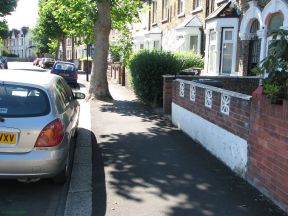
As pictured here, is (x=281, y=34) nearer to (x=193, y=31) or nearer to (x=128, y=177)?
(x=128, y=177)

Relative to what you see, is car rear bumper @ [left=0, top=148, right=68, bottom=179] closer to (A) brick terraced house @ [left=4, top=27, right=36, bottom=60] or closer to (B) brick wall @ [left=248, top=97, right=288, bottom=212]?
(B) brick wall @ [left=248, top=97, right=288, bottom=212]

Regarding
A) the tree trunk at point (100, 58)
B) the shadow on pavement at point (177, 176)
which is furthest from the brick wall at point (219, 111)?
the tree trunk at point (100, 58)

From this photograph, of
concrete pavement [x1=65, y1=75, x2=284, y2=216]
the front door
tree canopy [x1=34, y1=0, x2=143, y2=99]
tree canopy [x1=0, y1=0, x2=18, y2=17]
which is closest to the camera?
concrete pavement [x1=65, y1=75, x2=284, y2=216]

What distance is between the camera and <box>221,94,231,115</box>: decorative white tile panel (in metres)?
6.45

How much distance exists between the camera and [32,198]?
505cm

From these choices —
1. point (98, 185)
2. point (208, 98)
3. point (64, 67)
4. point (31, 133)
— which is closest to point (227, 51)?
point (208, 98)

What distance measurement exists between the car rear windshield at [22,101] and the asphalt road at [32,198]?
100cm

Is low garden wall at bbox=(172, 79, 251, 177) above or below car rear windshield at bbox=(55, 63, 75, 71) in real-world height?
below

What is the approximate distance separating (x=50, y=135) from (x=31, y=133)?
0.23m

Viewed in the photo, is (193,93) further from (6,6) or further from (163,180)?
(6,6)

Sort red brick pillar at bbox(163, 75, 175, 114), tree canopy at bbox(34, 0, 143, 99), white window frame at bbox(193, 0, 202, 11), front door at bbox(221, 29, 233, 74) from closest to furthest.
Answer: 1. red brick pillar at bbox(163, 75, 175, 114)
2. tree canopy at bbox(34, 0, 143, 99)
3. front door at bbox(221, 29, 233, 74)
4. white window frame at bbox(193, 0, 202, 11)

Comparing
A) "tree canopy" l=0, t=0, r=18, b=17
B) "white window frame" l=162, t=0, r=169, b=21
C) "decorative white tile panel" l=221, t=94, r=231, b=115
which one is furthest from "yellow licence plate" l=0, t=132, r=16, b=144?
"tree canopy" l=0, t=0, r=18, b=17

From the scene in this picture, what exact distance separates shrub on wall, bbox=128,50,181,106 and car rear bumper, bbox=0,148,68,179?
846cm

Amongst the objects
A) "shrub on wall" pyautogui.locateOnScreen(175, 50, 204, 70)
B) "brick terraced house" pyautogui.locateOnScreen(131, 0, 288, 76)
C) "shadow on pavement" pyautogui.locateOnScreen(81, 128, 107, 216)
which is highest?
"brick terraced house" pyautogui.locateOnScreen(131, 0, 288, 76)
